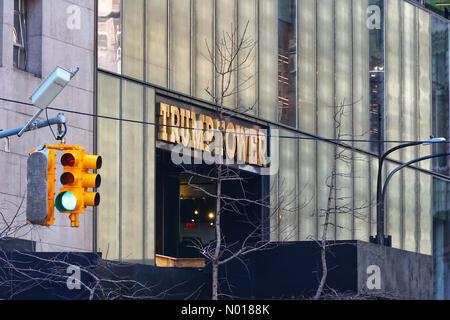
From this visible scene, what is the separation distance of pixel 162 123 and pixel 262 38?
6.71 m

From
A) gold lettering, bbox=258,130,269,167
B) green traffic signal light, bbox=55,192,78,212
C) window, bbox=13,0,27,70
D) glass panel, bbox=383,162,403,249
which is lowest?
green traffic signal light, bbox=55,192,78,212

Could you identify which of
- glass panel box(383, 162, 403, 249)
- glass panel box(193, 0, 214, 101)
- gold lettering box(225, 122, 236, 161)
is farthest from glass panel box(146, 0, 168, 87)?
glass panel box(383, 162, 403, 249)

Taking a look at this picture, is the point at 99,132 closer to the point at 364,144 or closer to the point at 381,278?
the point at 381,278

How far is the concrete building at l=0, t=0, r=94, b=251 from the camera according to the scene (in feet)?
103

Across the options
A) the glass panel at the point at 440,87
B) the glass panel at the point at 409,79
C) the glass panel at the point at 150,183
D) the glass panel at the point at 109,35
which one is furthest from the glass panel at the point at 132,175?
the glass panel at the point at 440,87

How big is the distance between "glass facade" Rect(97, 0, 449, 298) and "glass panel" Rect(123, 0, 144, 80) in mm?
41

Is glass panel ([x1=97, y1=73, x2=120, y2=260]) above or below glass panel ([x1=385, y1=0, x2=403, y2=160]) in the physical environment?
below

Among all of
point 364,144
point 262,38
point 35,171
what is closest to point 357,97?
point 364,144

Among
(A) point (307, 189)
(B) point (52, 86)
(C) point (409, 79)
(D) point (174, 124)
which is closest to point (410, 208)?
(C) point (409, 79)

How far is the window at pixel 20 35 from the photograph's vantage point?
32812mm

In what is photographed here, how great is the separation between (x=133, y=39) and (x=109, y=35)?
1187 millimetres

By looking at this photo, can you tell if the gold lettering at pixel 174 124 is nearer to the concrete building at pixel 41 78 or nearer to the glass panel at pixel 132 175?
the glass panel at pixel 132 175

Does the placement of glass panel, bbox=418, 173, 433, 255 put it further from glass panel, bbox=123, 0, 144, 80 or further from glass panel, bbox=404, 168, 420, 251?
glass panel, bbox=123, 0, 144, 80

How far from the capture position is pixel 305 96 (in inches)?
1793
